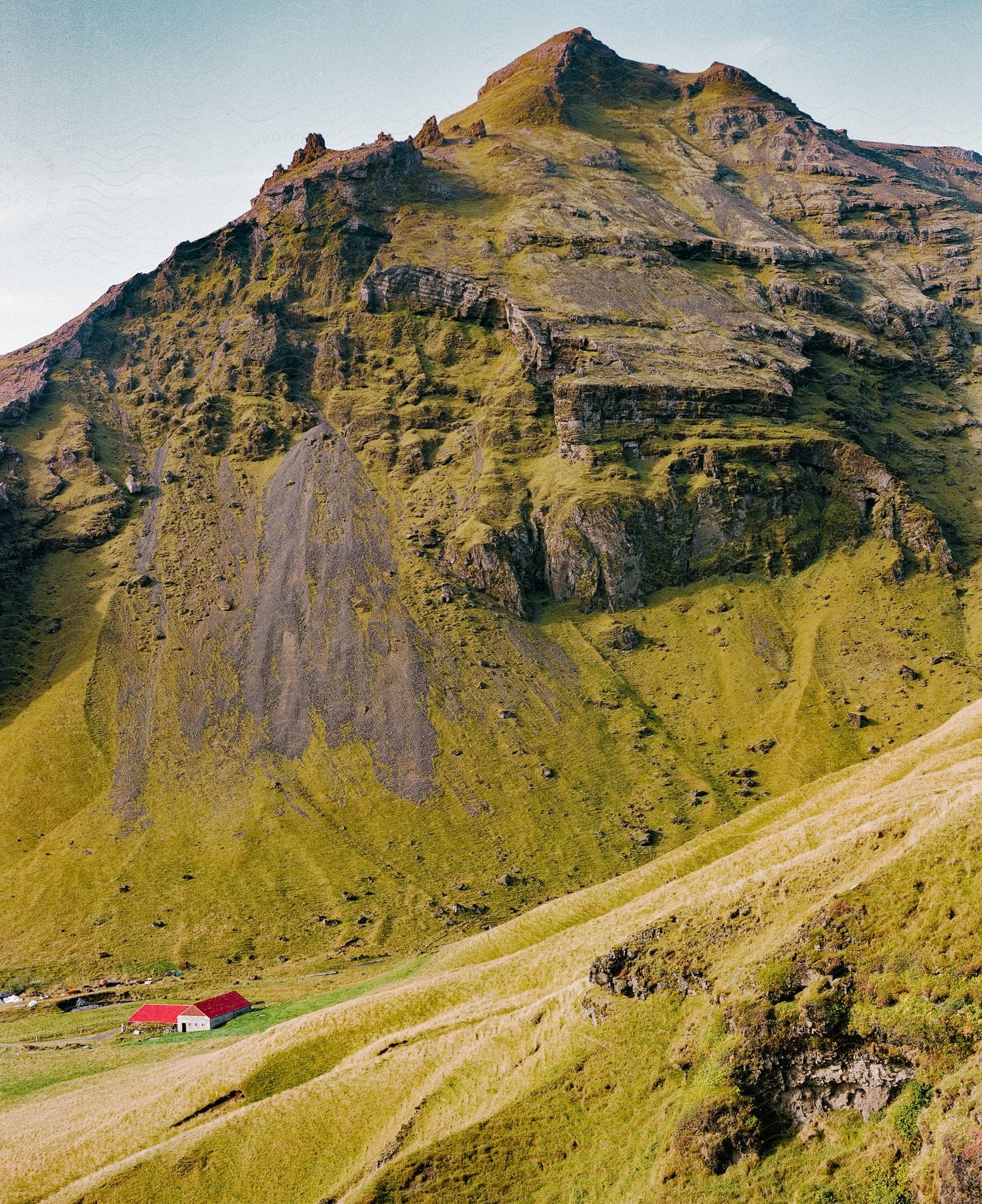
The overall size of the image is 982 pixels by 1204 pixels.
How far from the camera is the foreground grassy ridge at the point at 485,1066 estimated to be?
106 feet

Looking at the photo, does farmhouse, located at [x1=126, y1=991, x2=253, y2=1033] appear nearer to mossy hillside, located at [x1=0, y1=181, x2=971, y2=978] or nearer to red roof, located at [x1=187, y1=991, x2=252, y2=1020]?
red roof, located at [x1=187, y1=991, x2=252, y2=1020]

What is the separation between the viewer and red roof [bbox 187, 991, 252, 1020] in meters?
92.2

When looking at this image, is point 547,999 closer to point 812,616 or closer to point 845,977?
point 845,977

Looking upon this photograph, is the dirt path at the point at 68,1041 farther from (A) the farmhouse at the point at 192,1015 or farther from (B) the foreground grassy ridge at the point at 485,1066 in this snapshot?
(B) the foreground grassy ridge at the point at 485,1066

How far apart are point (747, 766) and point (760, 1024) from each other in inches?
5543

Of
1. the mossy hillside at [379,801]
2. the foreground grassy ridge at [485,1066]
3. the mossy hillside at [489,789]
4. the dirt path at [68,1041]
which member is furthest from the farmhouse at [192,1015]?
the foreground grassy ridge at [485,1066]

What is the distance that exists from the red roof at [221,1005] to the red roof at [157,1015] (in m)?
2.54

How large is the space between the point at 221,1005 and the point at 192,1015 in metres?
3.06

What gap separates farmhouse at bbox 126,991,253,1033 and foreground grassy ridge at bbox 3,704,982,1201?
3061 cm

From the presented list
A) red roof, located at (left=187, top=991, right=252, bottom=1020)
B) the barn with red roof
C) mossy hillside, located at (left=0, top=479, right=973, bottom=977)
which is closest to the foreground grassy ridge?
red roof, located at (left=187, top=991, right=252, bottom=1020)

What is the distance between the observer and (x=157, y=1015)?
95.8 m

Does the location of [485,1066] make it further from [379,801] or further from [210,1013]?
[379,801]

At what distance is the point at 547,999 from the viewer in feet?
131

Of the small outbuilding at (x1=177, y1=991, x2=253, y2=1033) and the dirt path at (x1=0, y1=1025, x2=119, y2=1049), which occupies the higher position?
the dirt path at (x1=0, y1=1025, x2=119, y2=1049)
